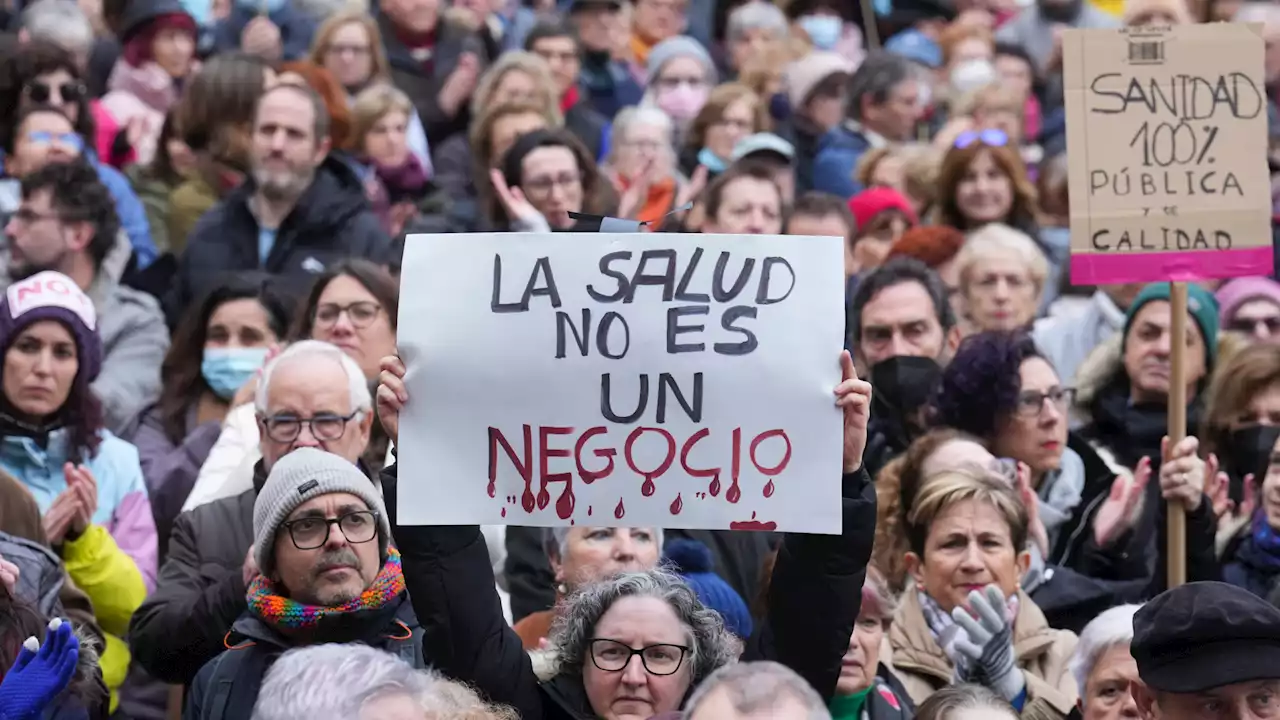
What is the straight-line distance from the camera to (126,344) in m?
9.12

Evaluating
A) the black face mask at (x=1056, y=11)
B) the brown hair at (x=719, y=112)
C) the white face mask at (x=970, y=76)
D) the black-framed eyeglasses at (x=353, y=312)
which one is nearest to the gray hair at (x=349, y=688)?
the black-framed eyeglasses at (x=353, y=312)

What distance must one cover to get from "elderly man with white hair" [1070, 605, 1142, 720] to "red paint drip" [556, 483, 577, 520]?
1.58 metres

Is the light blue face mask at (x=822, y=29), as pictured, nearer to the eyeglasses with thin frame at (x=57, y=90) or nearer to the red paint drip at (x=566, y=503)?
the eyeglasses with thin frame at (x=57, y=90)

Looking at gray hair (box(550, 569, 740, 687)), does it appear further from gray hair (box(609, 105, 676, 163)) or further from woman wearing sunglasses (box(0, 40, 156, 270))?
gray hair (box(609, 105, 676, 163))

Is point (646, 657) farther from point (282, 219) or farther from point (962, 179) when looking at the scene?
point (962, 179)

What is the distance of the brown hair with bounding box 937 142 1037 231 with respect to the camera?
417 inches

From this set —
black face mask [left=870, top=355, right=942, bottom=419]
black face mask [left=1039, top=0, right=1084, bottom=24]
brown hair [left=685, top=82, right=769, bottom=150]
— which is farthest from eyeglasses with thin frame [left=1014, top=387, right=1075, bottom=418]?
black face mask [left=1039, top=0, right=1084, bottom=24]

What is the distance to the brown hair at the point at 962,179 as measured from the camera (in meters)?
10.6

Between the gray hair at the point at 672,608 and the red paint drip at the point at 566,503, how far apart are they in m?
0.33

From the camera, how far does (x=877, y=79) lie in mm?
13094

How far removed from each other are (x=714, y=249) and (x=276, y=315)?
3620 millimetres

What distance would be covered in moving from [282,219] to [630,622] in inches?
192

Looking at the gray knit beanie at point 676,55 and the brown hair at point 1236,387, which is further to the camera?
the gray knit beanie at point 676,55

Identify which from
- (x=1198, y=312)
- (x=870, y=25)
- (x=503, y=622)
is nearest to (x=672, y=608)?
(x=503, y=622)
